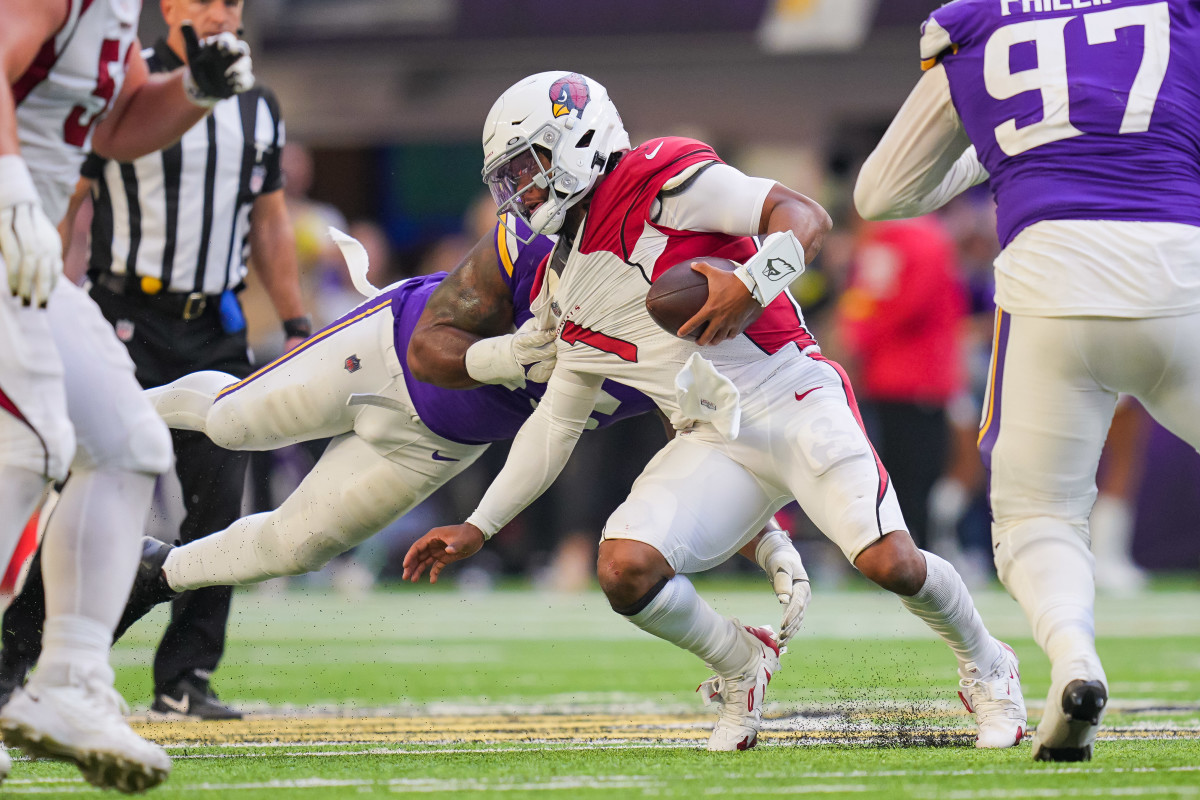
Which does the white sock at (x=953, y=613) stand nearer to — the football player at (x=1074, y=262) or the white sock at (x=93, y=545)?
the football player at (x=1074, y=262)

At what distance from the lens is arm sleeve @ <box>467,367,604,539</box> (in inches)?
148

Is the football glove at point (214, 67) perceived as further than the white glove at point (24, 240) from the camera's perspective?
Yes

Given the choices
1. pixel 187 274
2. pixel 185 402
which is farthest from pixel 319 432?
pixel 187 274

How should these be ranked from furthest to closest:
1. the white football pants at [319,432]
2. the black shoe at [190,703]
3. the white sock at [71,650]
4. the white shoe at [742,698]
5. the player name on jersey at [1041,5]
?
1. the black shoe at [190,703]
2. the white football pants at [319,432]
3. the white shoe at [742,698]
4. the player name on jersey at [1041,5]
5. the white sock at [71,650]

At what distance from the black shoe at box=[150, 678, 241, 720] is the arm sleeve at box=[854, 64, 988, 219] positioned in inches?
93.5

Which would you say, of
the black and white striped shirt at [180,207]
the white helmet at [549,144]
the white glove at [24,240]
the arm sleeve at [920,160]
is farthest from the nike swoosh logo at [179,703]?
the arm sleeve at [920,160]

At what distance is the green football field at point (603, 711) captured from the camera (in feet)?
9.51

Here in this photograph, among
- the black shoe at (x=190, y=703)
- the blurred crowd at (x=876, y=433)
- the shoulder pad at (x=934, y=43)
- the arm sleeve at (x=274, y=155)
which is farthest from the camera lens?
the blurred crowd at (x=876, y=433)

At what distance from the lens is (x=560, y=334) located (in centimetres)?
378

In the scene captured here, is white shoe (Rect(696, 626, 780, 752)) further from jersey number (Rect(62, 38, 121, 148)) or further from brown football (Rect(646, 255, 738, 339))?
jersey number (Rect(62, 38, 121, 148))

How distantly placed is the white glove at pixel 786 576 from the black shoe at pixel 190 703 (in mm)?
1621

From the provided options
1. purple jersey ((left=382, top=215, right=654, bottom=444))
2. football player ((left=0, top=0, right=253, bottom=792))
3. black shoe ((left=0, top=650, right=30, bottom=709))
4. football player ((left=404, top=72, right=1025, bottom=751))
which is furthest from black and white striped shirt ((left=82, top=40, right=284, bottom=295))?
football player ((left=0, top=0, right=253, bottom=792))

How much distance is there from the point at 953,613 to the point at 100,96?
224 centimetres

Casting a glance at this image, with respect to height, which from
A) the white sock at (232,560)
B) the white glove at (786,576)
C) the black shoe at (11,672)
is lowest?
the black shoe at (11,672)
